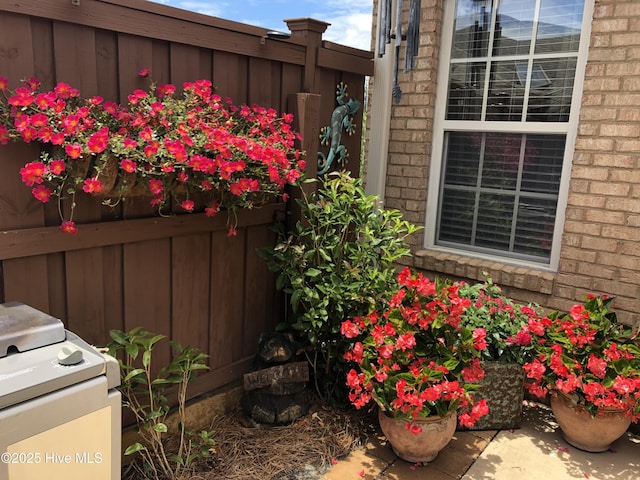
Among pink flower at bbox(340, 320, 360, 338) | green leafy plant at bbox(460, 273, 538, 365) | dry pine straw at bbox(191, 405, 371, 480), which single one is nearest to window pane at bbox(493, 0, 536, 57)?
green leafy plant at bbox(460, 273, 538, 365)

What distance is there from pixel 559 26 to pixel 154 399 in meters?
2.90

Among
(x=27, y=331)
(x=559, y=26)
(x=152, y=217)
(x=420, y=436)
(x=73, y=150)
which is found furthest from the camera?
(x=559, y=26)

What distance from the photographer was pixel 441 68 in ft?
11.5

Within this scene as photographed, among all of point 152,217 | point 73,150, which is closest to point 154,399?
point 152,217

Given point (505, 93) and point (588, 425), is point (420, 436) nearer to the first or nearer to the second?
point (588, 425)

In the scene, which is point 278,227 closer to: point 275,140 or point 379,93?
point 275,140

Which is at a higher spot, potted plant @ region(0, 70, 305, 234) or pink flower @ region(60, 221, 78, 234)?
potted plant @ region(0, 70, 305, 234)

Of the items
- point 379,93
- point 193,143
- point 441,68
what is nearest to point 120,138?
point 193,143

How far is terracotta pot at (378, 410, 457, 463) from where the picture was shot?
245cm

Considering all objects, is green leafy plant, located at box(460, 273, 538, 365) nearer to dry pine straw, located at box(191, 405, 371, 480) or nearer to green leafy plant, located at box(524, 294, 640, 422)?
green leafy plant, located at box(524, 294, 640, 422)

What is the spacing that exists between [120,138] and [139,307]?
2.66 feet

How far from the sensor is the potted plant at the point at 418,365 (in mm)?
2398

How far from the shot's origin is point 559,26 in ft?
10.1

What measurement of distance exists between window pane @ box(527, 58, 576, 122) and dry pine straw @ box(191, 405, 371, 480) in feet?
6.63
